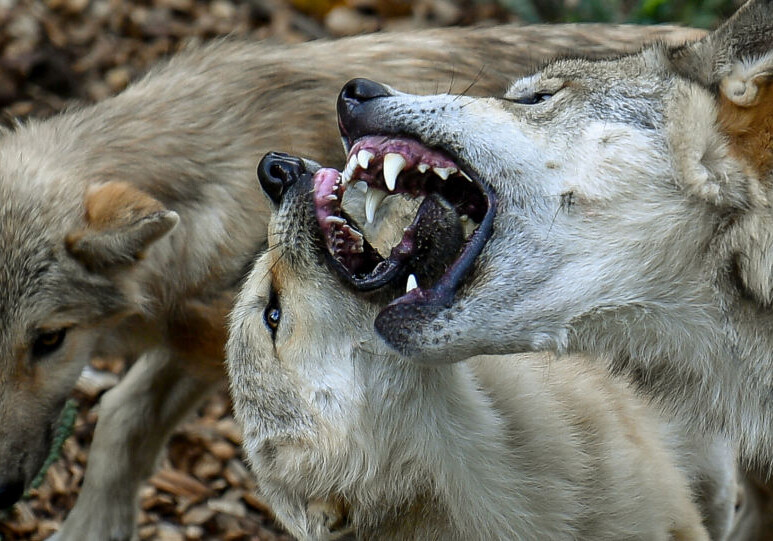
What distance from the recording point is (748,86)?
8.82 feet

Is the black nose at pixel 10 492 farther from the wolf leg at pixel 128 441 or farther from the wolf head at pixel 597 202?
the wolf head at pixel 597 202

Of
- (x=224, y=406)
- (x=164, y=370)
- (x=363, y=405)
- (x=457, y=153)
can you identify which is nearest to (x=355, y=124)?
(x=457, y=153)

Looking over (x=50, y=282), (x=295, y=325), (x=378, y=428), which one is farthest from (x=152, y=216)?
(x=378, y=428)

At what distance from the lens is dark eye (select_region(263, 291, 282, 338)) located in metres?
3.53

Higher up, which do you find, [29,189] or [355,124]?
[355,124]

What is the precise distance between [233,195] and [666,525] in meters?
2.37

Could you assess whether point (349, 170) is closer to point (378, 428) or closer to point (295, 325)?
point (295, 325)

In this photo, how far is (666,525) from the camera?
153 inches

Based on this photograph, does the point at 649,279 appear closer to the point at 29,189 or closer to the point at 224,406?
the point at 29,189

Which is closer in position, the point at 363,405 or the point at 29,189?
the point at 363,405

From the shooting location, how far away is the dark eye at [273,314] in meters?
3.53

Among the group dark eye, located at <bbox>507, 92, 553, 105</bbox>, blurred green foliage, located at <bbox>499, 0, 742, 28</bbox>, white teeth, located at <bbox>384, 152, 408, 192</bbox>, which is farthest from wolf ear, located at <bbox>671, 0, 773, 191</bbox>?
blurred green foliage, located at <bbox>499, 0, 742, 28</bbox>

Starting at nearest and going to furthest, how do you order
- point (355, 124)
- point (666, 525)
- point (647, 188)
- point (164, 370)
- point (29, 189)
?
Answer: point (647, 188)
point (355, 124)
point (666, 525)
point (29, 189)
point (164, 370)

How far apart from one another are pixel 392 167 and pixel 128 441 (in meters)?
2.77
